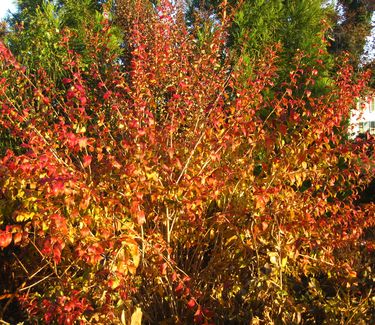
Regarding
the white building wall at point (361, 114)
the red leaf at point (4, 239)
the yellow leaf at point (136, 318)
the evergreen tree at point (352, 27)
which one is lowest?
the yellow leaf at point (136, 318)

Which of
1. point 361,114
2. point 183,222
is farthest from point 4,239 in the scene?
point 361,114

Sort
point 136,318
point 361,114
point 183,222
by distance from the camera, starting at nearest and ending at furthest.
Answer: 1. point 136,318
2. point 183,222
3. point 361,114

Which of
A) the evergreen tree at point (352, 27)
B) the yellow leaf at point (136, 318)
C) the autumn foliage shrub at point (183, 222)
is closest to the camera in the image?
the yellow leaf at point (136, 318)

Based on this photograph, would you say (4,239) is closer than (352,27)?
Yes

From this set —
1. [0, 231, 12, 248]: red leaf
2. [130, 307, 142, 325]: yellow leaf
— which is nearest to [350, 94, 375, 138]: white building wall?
[130, 307, 142, 325]: yellow leaf

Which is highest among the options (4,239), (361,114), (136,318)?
(361,114)

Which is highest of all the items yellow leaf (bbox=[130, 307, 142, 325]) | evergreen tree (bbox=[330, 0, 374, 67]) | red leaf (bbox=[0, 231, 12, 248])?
evergreen tree (bbox=[330, 0, 374, 67])

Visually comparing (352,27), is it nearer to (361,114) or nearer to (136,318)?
(361,114)

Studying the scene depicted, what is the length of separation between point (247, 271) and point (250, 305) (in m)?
0.32

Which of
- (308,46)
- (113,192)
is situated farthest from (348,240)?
(308,46)

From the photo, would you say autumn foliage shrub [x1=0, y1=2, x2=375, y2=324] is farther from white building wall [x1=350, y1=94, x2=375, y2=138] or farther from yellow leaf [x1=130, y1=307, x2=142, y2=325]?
white building wall [x1=350, y1=94, x2=375, y2=138]

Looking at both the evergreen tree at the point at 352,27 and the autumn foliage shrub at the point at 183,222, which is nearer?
the autumn foliage shrub at the point at 183,222

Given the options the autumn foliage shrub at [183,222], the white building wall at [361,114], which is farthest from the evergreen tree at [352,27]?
the autumn foliage shrub at [183,222]

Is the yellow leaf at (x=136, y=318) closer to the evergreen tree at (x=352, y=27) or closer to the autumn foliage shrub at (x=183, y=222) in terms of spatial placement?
the autumn foliage shrub at (x=183, y=222)
